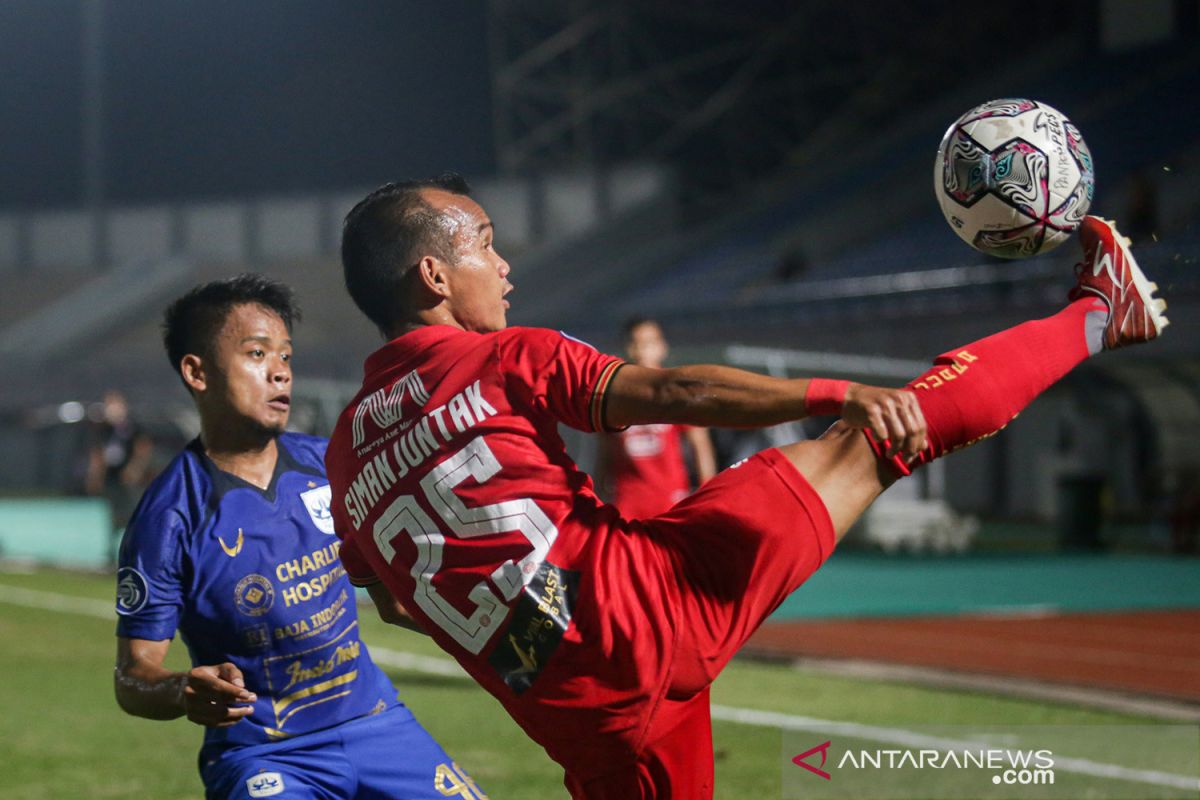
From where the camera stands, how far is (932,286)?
74.5 ft

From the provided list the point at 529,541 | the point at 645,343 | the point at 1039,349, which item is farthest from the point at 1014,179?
the point at 645,343

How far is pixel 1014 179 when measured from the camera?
12.7 ft

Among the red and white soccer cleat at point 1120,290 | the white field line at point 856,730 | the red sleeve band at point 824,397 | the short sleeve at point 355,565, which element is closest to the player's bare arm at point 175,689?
the short sleeve at point 355,565

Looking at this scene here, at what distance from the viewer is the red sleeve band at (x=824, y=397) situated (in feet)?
9.31

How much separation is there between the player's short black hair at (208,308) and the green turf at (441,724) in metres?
2.97

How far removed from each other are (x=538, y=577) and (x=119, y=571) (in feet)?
4.40

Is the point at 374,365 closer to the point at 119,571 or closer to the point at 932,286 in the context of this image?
the point at 119,571

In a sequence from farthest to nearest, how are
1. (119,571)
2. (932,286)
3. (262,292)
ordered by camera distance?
(932,286) → (262,292) → (119,571)

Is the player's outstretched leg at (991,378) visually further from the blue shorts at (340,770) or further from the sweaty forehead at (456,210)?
the blue shorts at (340,770)

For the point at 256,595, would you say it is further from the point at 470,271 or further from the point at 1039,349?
the point at 1039,349

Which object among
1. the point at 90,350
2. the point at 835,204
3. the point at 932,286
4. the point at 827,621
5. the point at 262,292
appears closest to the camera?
the point at 262,292

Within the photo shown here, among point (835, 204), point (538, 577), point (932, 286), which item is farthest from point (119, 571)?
point (835, 204)

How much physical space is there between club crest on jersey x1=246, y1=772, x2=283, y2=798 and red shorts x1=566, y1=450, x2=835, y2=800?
0.91 meters

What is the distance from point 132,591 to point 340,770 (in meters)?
0.67
